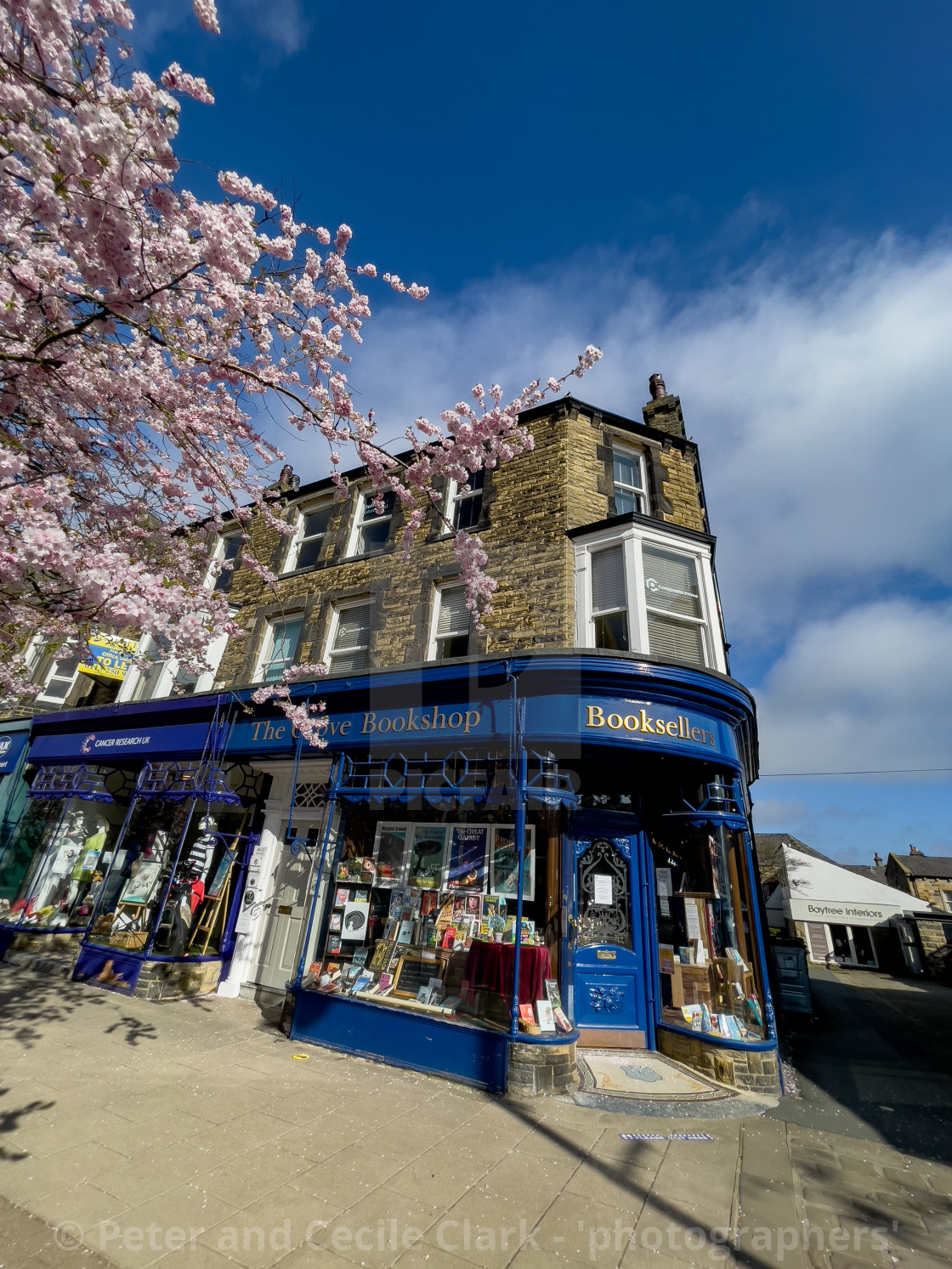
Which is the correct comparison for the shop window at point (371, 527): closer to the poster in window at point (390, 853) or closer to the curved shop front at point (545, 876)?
the curved shop front at point (545, 876)

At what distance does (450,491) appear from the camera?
38.5 ft

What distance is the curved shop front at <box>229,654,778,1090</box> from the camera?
6.92 m

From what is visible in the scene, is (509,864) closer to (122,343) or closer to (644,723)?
(644,723)

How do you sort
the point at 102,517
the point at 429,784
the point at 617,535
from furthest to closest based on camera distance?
the point at 617,535 → the point at 429,784 → the point at 102,517

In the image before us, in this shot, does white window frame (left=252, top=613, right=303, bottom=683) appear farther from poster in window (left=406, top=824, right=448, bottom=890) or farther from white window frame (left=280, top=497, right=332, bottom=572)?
poster in window (left=406, top=824, right=448, bottom=890)

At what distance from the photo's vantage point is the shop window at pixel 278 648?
1188 cm

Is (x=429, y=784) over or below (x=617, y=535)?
below

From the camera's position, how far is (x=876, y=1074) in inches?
312

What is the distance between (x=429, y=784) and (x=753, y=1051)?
5.16 m

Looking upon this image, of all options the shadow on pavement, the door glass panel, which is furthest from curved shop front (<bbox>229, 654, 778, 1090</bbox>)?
the door glass panel

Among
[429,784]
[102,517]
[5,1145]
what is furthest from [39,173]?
[429,784]

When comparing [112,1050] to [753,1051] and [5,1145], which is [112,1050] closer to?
[5,1145]

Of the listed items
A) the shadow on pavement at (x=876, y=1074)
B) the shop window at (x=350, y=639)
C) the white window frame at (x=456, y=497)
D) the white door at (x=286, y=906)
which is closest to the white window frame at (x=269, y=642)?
the shop window at (x=350, y=639)

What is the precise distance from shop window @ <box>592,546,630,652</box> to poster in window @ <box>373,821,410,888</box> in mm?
4340
